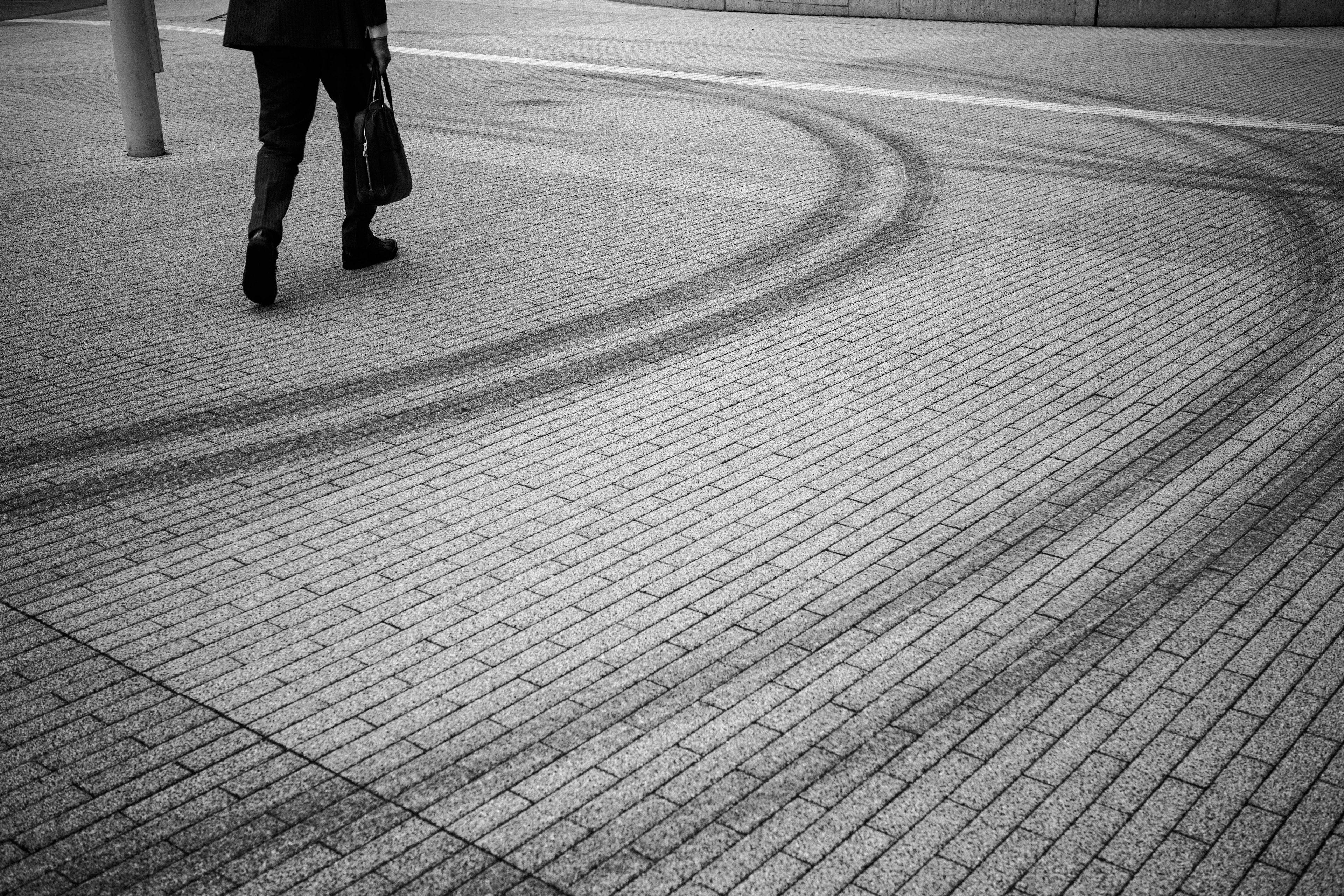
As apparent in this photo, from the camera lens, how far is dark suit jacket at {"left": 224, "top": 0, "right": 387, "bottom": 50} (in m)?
6.35

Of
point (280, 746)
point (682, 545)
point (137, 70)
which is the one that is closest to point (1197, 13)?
point (137, 70)

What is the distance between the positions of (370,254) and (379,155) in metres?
0.77

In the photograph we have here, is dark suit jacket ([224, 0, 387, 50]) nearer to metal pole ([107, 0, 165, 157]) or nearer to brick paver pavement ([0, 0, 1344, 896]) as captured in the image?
brick paver pavement ([0, 0, 1344, 896])

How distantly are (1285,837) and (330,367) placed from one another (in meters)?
4.16

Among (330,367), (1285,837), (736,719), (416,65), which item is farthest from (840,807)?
(416,65)

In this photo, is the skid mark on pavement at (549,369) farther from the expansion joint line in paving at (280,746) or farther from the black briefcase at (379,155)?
the black briefcase at (379,155)

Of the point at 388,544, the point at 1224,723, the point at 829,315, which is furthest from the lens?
the point at 829,315

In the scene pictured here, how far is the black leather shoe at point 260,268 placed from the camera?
21.0 feet

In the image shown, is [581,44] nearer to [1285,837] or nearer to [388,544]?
[388,544]

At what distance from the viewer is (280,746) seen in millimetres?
3129

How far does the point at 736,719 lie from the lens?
10.6 feet

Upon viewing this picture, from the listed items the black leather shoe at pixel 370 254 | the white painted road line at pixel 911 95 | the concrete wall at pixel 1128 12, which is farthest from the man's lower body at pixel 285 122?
the concrete wall at pixel 1128 12

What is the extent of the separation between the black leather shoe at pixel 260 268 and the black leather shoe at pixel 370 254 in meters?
0.74

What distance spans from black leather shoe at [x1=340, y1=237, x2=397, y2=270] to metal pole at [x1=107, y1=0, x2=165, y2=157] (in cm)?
366
